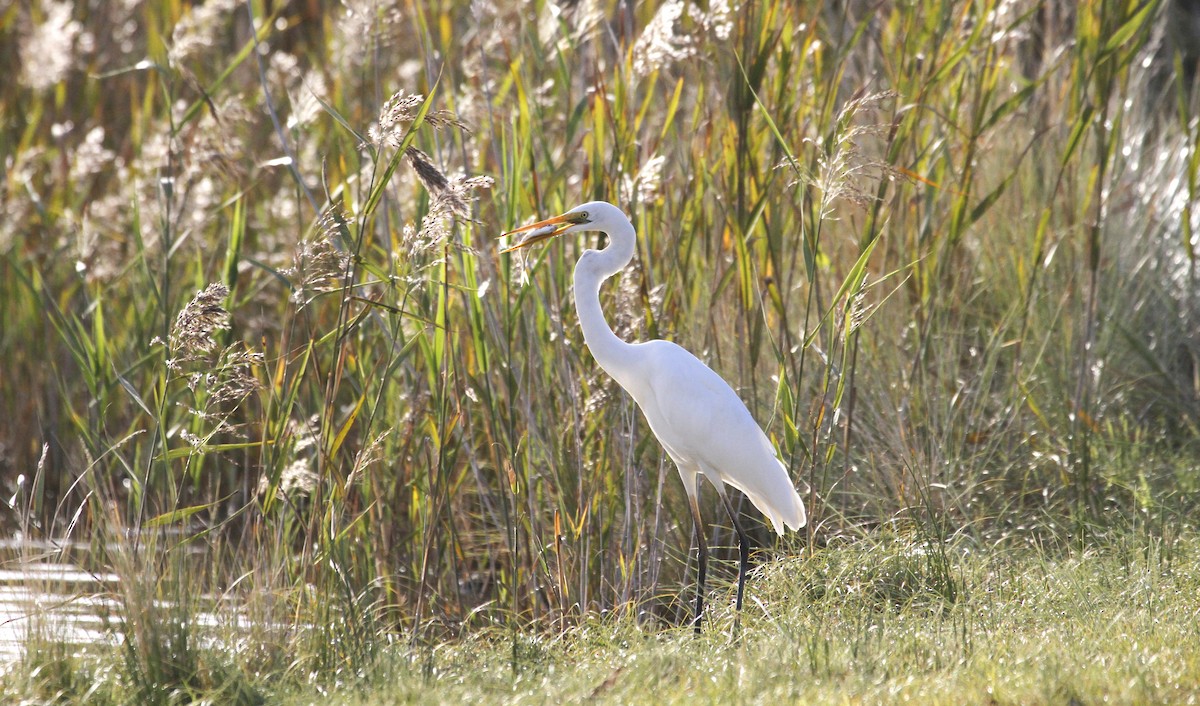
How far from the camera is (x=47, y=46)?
14.8ft

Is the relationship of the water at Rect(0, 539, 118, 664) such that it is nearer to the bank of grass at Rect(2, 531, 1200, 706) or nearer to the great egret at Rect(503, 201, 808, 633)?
the bank of grass at Rect(2, 531, 1200, 706)

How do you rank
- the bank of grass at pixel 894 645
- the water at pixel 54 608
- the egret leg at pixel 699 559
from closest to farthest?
the bank of grass at pixel 894 645
the water at pixel 54 608
the egret leg at pixel 699 559

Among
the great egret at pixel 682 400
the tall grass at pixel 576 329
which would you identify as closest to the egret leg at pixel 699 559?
the great egret at pixel 682 400

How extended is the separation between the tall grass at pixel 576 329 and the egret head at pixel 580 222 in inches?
6.8

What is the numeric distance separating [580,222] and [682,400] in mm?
490

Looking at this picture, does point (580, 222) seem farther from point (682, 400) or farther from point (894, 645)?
point (894, 645)

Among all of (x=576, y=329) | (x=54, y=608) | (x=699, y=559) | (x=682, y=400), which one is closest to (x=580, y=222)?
(x=682, y=400)

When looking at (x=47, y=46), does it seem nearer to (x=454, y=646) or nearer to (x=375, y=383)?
(x=375, y=383)

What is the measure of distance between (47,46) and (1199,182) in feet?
14.2

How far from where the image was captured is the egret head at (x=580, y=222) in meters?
2.75

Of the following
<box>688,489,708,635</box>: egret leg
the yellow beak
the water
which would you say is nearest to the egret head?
the yellow beak

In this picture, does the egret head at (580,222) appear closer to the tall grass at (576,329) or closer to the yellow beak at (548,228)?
the yellow beak at (548,228)

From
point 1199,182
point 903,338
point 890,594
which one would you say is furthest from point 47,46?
point 1199,182

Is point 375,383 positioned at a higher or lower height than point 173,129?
lower
